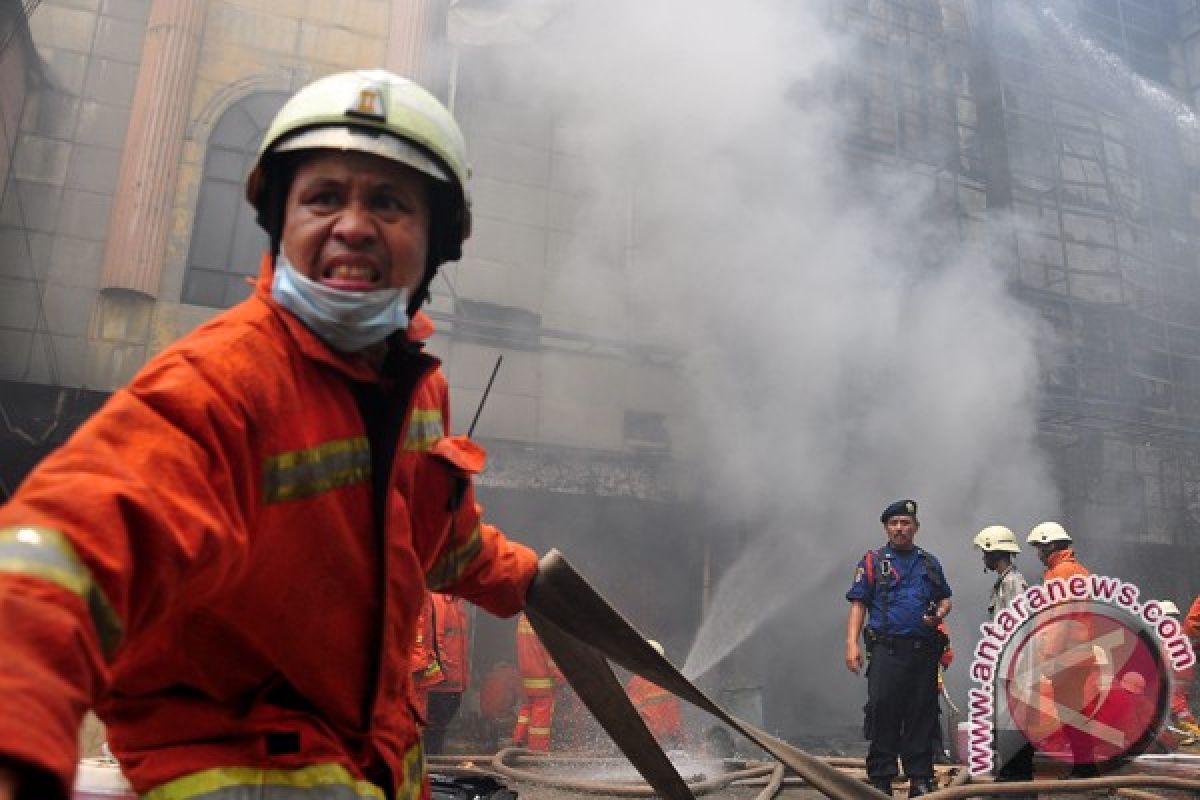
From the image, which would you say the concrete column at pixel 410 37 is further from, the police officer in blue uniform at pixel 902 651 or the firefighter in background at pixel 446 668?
the police officer in blue uniform at pixel 902 651

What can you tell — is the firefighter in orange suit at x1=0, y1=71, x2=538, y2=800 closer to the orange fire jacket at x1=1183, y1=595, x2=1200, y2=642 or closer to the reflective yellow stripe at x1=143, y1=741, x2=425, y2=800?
the reflective yellow stripe at x1=143, y1=741, x2=425, y2=800

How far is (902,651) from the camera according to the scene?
5414 millimetres

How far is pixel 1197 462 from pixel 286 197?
18162mm

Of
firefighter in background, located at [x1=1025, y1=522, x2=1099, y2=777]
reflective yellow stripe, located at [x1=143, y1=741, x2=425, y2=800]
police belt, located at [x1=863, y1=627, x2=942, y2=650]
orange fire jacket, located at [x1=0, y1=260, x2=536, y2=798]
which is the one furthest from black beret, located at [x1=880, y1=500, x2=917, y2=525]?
reflective yellow stripe, located at [x1=143, y1=741, x2=425, y2=800]

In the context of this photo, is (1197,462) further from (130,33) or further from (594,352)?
(130,33)

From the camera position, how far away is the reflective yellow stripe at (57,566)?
0.68m

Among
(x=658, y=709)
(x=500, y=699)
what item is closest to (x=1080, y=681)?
(x=658, y=709)

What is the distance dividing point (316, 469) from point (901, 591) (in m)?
5.14

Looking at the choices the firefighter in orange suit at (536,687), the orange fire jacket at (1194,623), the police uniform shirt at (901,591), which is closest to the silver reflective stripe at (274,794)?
the police uniform shirt at (901,591)

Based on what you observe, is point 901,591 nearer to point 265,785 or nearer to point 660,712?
point 660,712

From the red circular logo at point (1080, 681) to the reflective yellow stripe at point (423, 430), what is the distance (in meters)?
5.02

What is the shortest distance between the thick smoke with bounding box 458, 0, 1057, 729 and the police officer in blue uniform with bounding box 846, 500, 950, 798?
199 inches

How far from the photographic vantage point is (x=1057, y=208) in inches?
620

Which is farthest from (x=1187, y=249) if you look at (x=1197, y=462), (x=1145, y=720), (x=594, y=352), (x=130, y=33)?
(x=130, y=33)
